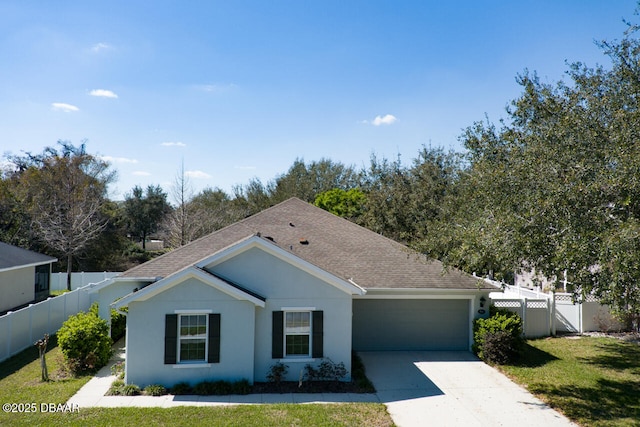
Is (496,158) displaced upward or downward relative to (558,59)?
downward

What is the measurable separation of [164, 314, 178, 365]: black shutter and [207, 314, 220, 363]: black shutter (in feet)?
3.12

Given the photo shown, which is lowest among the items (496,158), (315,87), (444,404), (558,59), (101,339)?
(444,404)

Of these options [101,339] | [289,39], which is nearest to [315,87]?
[289,39]

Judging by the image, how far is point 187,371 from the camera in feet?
38.8

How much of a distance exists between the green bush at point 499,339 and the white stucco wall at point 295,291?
524 cm

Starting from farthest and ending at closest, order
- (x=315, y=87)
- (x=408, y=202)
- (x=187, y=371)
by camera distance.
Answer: (x=408, y=202)
(x=315, y=87)
(x=187, y=371)

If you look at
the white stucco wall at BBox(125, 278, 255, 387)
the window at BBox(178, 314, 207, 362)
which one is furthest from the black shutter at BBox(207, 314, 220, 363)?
the window at BBox(178, 314, 207, 362)

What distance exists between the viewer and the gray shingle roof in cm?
1535

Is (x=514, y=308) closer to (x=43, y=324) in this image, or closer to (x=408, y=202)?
(x=408, y=202)

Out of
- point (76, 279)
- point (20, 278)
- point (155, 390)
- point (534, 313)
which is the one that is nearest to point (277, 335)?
point (155, 390)

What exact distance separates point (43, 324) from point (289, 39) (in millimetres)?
14757

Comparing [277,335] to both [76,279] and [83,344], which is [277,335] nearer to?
[83,344]

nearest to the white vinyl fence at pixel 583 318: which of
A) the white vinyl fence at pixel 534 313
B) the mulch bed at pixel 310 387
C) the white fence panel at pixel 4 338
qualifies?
the white vinyl fence at pixel 534 313

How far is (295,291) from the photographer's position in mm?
12766
